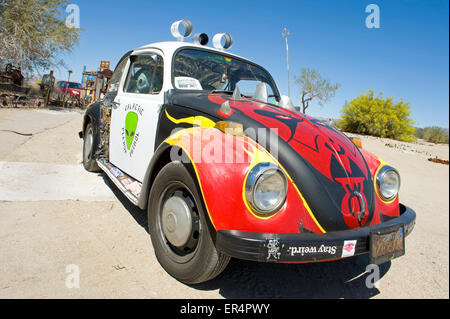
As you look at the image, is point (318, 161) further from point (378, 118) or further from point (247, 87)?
point (378, 118)

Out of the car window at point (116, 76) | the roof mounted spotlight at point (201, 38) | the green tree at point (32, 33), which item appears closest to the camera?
the roof mounted spotlight at point (201, 38)

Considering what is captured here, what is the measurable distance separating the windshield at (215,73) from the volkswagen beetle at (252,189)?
0.17ft

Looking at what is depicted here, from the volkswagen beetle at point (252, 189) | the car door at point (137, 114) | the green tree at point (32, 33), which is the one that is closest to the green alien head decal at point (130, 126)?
the car door at point (137, 114)

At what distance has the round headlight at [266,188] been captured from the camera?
1619 millimetres

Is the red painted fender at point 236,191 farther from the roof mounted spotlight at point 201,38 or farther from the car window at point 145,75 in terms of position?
the roof mounted spotlight at point 201,38

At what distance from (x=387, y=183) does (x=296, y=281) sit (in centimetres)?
102

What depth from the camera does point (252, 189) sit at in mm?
1612

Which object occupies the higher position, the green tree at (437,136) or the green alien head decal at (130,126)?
the green tree at (437,136)

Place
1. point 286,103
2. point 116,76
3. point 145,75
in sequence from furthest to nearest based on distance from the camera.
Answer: point 116,76
point 145,75
point 286,103

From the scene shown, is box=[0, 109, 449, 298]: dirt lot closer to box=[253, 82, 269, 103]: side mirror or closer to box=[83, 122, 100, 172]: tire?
box=[83, 122, 100, 172]: tire

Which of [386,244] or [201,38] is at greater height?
[201,38]

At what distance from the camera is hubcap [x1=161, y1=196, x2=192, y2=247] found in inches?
75.2

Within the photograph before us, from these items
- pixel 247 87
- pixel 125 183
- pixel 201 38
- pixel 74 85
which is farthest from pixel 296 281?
pixel 74 85
